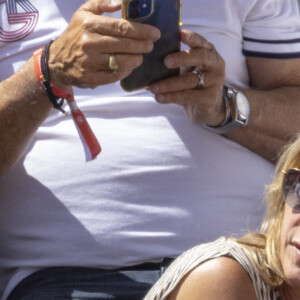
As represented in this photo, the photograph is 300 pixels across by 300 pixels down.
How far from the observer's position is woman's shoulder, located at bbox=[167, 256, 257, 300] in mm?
1497

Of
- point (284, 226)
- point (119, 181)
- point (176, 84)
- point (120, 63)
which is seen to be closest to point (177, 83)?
point (176, 84)

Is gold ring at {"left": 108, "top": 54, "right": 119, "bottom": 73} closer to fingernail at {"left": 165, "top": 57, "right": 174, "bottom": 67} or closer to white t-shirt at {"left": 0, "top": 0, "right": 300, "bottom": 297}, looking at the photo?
fingernail at {"left": 165, "top": 57, "right": 174, "bottom": 67}

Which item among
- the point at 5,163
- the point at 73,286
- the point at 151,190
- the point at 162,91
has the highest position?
the point at 162,91

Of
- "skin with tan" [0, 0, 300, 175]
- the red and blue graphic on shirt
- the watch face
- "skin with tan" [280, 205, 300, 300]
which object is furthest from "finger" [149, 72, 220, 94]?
the red and blue graphic on shirt

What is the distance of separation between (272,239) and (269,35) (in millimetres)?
745

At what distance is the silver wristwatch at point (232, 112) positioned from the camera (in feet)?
6.53

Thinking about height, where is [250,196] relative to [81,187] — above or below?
below

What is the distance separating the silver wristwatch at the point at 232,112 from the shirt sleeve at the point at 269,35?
195mm

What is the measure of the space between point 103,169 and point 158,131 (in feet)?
0.61

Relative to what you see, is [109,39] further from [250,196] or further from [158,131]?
[250,196]

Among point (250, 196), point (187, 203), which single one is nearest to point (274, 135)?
point (250, 196)

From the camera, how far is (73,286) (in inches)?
73.0

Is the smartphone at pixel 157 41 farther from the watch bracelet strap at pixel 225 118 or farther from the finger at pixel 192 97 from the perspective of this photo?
the watch bracelet strap at pixel 225 118

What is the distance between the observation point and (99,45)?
1.59 meters
